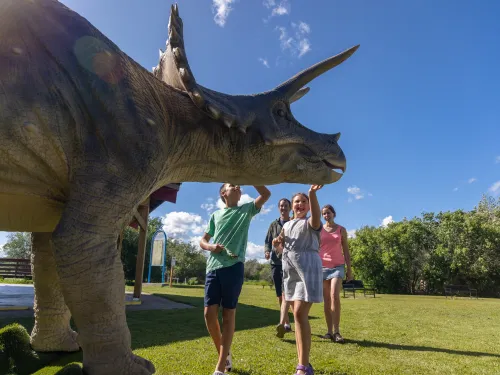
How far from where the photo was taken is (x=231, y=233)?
3336 millimetres

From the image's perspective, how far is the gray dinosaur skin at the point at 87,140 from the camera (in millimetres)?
1571

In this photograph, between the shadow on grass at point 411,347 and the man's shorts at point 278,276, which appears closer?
the shadow on grass at point 411,347

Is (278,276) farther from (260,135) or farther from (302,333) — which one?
(260,135)

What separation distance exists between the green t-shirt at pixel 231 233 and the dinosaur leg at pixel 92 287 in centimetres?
162

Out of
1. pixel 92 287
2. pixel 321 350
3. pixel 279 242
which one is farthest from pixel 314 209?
pixel 92 287

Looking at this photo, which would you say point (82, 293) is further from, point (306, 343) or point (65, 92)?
point (306, 343)

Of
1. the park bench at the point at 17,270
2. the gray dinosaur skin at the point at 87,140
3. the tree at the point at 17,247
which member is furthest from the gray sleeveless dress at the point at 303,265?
the tree at the point at 17,247

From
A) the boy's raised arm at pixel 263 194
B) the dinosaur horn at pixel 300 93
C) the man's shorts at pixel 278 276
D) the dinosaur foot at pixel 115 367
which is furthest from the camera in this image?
the man's shorts at pixel 278 276

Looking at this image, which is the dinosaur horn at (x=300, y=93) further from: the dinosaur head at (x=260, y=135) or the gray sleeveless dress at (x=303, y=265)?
the gray sleeveless dress at (x=303, y=265)

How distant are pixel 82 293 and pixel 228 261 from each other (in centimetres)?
172

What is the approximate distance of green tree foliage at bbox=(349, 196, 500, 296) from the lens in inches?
1489

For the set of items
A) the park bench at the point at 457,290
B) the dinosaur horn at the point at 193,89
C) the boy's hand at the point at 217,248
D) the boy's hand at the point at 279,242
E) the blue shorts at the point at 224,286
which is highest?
the dinosaur horn at the point at 193,89

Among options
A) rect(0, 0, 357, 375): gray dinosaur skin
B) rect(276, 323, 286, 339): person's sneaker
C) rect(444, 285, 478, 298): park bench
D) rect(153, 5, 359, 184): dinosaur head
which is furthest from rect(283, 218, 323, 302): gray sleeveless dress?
rect(444, 285, 478, 298): park bench

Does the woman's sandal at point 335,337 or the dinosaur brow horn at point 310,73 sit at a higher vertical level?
the dinosaur brow horn at point 310,73
